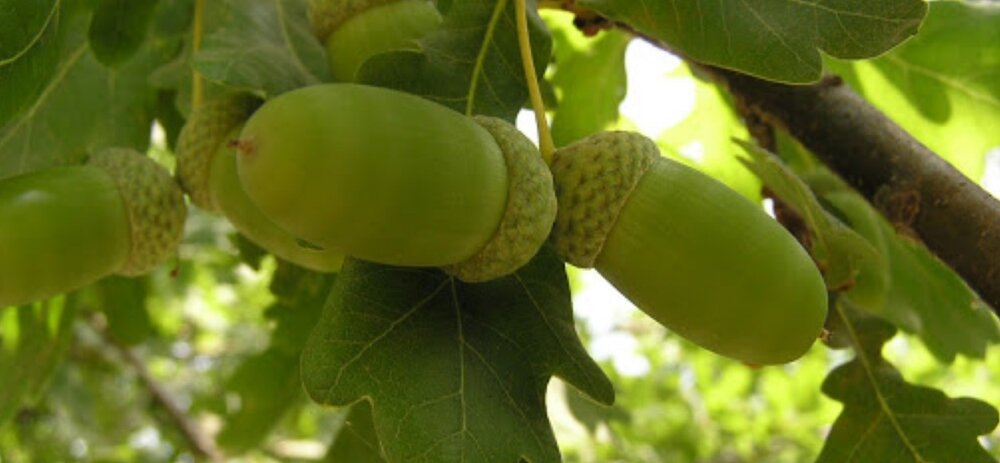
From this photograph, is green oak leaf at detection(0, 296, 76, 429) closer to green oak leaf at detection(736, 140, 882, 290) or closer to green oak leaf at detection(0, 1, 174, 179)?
green oak leaf at detection(0, 1, 174, 179)

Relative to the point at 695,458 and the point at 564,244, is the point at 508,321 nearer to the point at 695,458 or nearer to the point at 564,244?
the point at 564,244

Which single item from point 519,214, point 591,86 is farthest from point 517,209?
point 591,86

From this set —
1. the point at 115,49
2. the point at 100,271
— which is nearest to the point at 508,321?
the point at 100,271

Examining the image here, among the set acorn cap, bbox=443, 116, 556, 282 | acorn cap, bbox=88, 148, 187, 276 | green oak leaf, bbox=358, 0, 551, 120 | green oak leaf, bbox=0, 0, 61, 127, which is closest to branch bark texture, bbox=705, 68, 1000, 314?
green oak leaf, bbox=358, 0, 551, 120

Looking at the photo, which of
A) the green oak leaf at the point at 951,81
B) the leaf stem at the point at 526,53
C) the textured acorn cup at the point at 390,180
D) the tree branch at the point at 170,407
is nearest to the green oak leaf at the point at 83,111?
the leaf stem at the point at 526,53

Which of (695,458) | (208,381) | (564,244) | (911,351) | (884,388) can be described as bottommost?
(208,381)

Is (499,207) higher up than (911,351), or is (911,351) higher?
(499,207)
